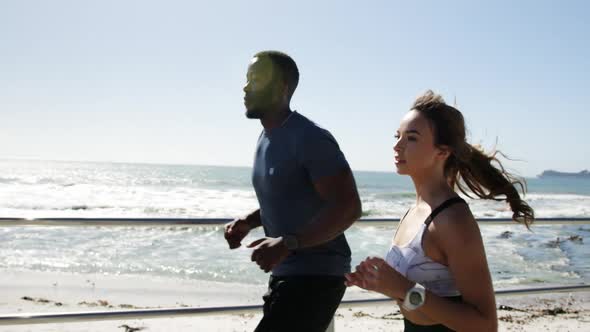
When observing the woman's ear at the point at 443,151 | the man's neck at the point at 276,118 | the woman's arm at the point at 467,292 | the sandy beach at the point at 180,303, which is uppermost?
the man's neck at the point at 276,118

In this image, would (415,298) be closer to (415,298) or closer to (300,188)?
(415,298)

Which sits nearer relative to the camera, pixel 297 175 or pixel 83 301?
pixel 297 175

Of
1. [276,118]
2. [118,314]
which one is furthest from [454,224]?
[118,314]

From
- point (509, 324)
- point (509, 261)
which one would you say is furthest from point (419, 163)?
point (509, 261)

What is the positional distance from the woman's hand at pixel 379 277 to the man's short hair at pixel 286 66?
3.36 feet

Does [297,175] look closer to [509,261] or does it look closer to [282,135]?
[282,135]

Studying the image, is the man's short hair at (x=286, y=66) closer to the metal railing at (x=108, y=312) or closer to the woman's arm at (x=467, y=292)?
the metal railing at (x=108, y=312)

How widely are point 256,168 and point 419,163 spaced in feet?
2.49

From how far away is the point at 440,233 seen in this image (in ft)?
4.71

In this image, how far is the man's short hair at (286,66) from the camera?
2.20 m

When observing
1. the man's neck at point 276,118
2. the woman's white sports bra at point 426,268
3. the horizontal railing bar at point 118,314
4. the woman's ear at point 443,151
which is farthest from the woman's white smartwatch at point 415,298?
the horizontal railing bar at point 118,314

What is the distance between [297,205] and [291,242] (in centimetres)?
16

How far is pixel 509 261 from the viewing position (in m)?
12.9

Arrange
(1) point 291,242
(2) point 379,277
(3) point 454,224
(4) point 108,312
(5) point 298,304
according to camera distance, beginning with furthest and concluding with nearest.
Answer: (4) point 108,312, (5) point 298,304, (1) point 291,242, (3) point 454,224, (2) point 379,277
